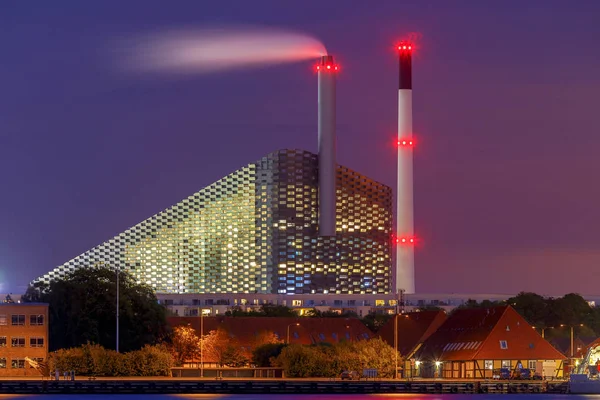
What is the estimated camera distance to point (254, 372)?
125625 millimetres

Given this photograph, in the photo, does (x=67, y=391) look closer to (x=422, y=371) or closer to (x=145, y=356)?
(x=145, y=356)

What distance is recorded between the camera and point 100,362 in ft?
375

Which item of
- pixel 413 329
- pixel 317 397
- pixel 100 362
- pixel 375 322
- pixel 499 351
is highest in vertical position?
pixel 375 322

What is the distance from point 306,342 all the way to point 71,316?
105 feet

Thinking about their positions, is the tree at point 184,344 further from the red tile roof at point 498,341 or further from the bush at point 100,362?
the red tile roof at point 498,341

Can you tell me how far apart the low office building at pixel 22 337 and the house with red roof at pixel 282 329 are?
22.9 m

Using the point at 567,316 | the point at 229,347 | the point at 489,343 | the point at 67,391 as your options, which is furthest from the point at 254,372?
the point at 567,316

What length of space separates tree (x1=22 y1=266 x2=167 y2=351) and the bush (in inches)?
158

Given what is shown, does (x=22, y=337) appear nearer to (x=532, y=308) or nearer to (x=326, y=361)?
(x=326, y=361)

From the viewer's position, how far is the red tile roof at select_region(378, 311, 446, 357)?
444ft

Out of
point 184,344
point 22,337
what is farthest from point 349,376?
point 22,337

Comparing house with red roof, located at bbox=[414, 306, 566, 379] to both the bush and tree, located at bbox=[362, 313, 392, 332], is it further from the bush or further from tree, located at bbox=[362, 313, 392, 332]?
tree, located at bbox=[362, 313, 392, 332]

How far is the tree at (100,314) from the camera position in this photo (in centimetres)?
12075

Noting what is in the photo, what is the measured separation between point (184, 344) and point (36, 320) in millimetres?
17997
